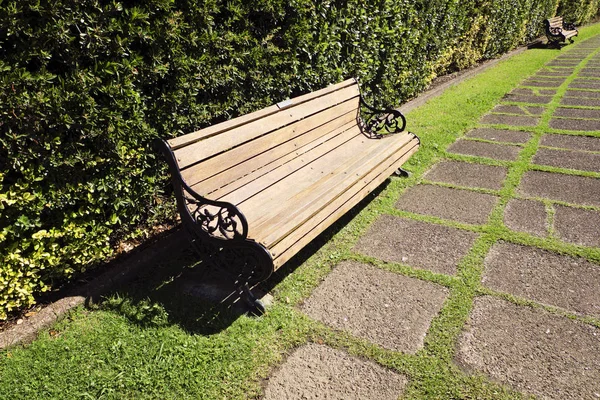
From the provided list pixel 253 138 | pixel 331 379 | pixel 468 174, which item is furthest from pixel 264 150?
pixel 468 174

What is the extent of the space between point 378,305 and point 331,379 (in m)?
0.73

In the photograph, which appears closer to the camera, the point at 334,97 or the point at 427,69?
the point at 334,97

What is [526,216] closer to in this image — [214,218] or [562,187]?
[562,187]

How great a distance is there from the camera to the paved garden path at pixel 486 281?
2.47 m

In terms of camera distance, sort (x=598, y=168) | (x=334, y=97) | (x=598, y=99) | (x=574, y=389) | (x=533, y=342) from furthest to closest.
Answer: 1. (x=598, y=99)
2. (x=598, y=168)
3. (x=334, y=97)
4. (x=533, y=342)
5. (x=574, y=389)

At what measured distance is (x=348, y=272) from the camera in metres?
3.44

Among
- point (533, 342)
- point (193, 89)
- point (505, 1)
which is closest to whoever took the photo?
point (533, 342)

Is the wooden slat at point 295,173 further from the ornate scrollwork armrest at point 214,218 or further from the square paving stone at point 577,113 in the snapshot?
the square paving stone at point 577,113

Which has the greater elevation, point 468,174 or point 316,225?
point 316,225

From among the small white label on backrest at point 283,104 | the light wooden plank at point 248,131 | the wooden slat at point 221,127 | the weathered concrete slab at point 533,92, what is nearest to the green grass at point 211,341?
the light wooden plank at point 248,131

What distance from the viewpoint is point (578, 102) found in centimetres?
779

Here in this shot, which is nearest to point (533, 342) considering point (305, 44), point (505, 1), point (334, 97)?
point (334, 97)

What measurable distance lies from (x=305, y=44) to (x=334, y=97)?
30.7 inches

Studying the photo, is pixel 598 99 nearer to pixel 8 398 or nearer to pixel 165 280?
pixel 165 280
